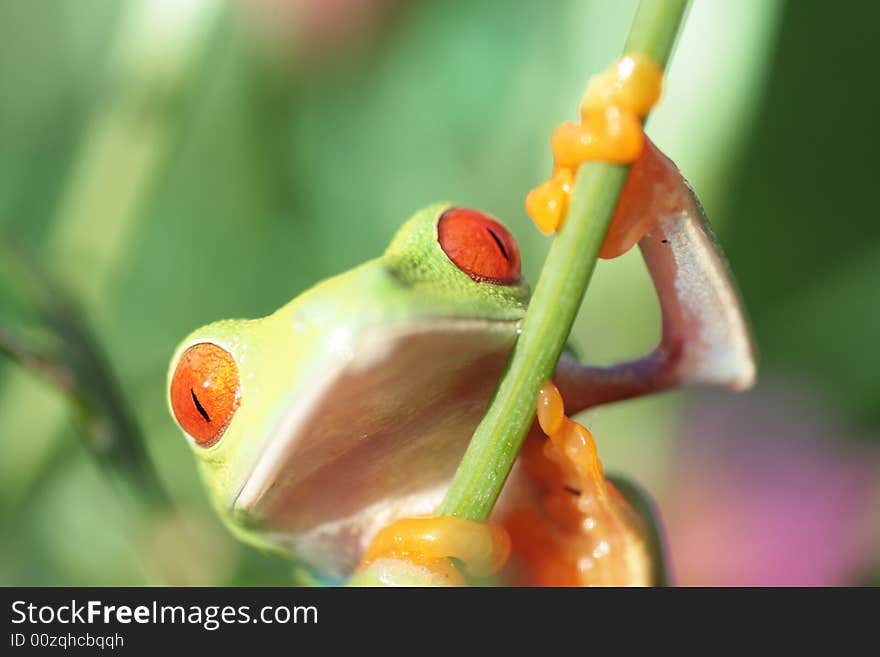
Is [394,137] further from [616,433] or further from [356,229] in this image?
[616,433]

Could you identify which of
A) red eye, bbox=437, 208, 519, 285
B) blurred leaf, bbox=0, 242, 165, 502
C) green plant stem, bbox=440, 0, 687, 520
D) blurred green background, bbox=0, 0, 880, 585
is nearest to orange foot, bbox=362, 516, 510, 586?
green plant stem, bbox=440, 0, 687, 520

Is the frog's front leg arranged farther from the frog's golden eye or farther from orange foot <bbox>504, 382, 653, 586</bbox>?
the frog's golden eye

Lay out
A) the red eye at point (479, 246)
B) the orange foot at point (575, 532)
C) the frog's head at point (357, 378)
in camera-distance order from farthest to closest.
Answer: the orange foot at point (575, 532) → the red eye at point (479, 246) → the frog's head at point (357, 378)

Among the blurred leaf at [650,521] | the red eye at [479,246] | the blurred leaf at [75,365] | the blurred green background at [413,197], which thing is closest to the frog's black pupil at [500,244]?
the red eye at [479,246]

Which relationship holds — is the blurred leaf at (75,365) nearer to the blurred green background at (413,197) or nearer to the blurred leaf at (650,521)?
the blurred green background at (413,197)

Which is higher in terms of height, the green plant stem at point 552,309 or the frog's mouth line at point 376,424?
the green plant stem at point 552,309

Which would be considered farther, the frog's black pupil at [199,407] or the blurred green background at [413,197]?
the blurred green background at [413,197]
